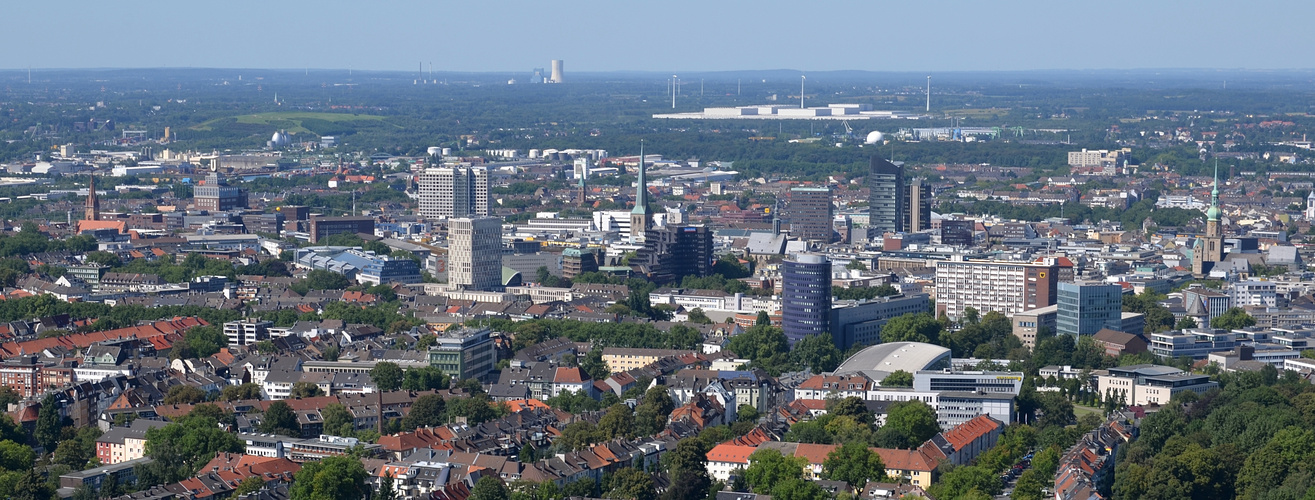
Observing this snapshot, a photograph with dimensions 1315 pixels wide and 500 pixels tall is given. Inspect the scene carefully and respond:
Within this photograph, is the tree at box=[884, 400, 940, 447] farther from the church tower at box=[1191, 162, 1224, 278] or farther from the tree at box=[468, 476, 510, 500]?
the church tower at box=[1191, 162, 1224, 278]

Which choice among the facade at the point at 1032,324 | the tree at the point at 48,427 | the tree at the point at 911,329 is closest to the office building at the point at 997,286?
the facade at the point at 1032,324

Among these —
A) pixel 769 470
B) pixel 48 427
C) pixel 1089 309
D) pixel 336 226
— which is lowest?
pixel 336 226

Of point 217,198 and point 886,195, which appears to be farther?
point 217,198

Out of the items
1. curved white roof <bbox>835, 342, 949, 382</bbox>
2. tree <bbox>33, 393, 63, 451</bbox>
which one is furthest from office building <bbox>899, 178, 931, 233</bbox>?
tree <bbox>33, 393, 63, 451</bbox>

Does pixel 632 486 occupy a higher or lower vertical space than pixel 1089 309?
lower

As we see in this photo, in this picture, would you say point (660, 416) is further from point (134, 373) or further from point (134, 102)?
point (134, 102)

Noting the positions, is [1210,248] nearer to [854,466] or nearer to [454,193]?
[454,193]

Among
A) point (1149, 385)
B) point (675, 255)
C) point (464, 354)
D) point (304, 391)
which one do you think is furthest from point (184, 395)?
point (675, 255)

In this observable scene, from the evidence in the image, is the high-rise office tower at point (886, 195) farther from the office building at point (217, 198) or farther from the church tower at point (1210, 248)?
the office building at point (217, 198)
